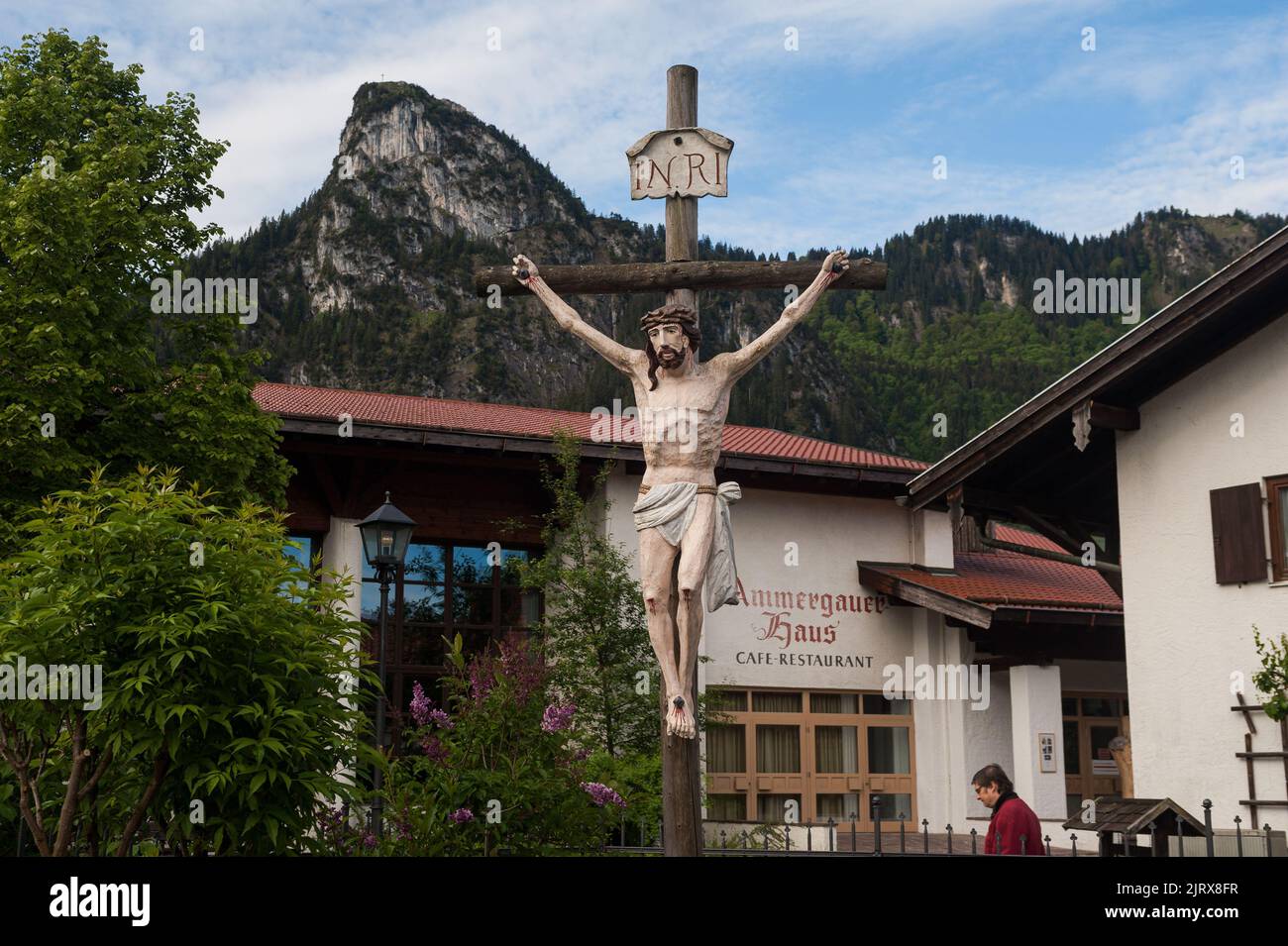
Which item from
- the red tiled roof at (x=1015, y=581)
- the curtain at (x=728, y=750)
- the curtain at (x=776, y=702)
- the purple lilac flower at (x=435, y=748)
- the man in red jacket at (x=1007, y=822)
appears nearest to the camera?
the man in red jacket at (x=1007, y=822)

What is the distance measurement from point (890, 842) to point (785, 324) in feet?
43.5

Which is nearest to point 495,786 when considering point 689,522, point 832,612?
point 689,522

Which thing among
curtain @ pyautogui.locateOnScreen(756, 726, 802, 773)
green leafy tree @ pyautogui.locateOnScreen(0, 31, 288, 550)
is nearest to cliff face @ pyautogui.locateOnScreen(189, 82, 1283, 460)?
curtain @ pyautogui.locateOnScreen(756, 726, 802, 773)

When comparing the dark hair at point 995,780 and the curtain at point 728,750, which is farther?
the curtain at point 728,750

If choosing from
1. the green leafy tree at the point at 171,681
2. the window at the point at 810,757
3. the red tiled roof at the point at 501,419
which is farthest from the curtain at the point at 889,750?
the green leafy tree at the point at 171,681

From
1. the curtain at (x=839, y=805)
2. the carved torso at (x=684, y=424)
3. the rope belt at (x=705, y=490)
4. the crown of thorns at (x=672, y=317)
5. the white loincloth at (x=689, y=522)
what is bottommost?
the curtain at (x=839, y=805)

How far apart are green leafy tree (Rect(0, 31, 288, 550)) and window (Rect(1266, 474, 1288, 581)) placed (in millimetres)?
10589

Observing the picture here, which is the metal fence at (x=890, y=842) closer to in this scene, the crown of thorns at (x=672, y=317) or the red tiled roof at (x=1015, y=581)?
the crown of thorns at (x=672, y=317)

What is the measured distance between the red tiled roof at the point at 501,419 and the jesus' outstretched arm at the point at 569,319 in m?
11.2

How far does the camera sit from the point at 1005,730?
21938mm

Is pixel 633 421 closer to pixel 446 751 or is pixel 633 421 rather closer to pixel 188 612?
pixel 446 751

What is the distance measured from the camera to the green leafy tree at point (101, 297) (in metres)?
15.0
